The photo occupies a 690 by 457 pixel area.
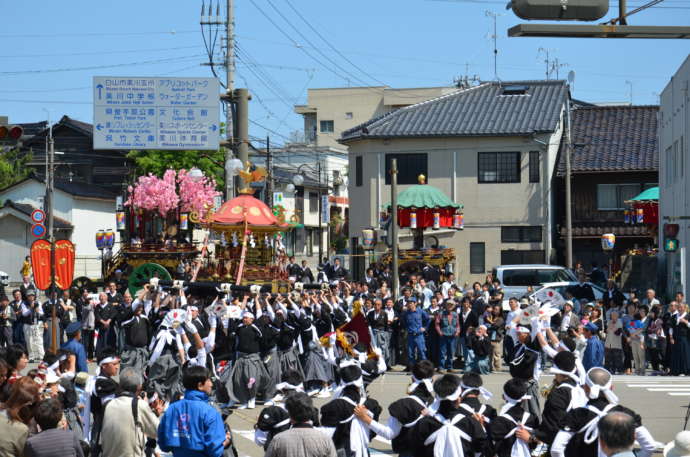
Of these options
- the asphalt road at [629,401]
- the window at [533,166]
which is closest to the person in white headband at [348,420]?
the asphalt road at [629,401]

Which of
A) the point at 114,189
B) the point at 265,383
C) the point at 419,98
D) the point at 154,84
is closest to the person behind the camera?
the point at 265,383

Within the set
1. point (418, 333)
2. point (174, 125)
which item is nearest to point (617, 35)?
point (418, 333)

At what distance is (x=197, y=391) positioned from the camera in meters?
8.12

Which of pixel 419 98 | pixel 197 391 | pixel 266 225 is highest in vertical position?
pixel 419 98

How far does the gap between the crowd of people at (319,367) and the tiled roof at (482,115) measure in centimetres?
1045

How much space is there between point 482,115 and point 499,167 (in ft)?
8.25

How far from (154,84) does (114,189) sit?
78.5ft

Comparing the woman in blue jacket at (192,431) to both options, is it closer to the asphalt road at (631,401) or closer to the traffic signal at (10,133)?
the asphalt road at (631,401)

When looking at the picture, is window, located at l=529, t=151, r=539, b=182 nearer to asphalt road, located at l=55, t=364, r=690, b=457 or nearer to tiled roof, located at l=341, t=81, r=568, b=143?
tiled roof, located at l=341, t=81, r=568, b=143

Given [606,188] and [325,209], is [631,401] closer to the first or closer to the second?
[606,188]

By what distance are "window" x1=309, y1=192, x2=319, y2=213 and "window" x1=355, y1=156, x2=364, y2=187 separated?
20.2 meters

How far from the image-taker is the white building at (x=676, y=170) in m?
26.1

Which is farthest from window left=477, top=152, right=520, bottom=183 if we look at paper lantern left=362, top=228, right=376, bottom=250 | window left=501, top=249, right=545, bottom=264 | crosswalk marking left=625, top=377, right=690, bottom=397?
crosswalk marking left=625, top=377, right=690, bottom=397

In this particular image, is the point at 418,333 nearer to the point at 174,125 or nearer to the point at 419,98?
the point at 174,125
